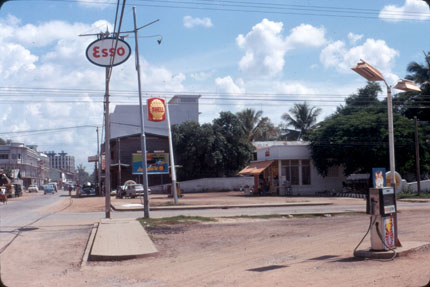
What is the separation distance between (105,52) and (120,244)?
24.4 feet

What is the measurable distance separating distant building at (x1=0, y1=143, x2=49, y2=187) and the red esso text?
76.8 m

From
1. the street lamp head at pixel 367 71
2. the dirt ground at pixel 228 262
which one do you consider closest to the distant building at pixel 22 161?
the dirt ground at pixel 228 262

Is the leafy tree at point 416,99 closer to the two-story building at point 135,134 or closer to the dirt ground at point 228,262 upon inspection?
the two-story building at point 135,134

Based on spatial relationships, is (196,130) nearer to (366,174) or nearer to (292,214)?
(366,174)

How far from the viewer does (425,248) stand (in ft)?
37.0

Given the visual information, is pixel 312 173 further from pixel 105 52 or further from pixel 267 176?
pixel 105 52

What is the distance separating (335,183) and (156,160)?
1805 cm

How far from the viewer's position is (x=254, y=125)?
67188 millimetres

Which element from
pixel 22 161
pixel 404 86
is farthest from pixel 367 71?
pixel 22 161

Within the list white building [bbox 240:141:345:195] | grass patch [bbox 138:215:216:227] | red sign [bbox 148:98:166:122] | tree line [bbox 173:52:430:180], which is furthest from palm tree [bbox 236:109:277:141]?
grass patch [bbox 138:215:216:227]

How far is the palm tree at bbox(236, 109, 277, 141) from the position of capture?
6569cm

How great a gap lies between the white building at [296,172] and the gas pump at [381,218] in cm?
3621

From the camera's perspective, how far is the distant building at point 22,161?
9325 cm

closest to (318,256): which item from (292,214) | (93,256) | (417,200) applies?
(93,256)
